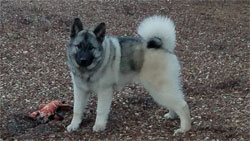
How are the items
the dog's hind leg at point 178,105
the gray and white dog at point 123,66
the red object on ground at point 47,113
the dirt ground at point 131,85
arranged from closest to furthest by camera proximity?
the gray and white dog at point 123,66 → the dog's hind leg at point 178,105 → the dirt ground at point 131,85 → the red object on ground at point 47,113

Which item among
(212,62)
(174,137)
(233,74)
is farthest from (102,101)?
(212,62)

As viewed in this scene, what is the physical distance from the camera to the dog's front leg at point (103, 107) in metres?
4.78

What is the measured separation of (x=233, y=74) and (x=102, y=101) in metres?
2.94

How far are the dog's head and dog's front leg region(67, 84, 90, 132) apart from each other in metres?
0.43

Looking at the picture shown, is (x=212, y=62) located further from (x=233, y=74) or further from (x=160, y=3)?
(x=160, y=3)

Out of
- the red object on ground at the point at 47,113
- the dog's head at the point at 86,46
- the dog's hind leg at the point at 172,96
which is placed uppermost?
the dog's head at the point at 86,46

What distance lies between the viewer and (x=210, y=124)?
4.94 metres

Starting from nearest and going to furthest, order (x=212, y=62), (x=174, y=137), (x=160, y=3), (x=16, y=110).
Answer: (x=174, y=137) → (x=16, y=110) → (x=212, y=62) → (x=160, y=3)

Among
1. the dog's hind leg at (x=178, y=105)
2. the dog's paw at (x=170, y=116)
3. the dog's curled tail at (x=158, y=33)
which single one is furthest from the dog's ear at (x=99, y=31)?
the dog's paw at (x=170, y=116)

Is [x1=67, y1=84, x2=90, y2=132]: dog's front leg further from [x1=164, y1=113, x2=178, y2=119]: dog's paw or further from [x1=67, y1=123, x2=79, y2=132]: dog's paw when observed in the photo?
[x1=164, y1=113, x2=178, y2=119]: dog's paw

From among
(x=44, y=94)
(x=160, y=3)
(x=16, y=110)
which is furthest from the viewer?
(x=160, y=3)

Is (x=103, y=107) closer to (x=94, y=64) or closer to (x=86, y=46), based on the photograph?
(x=94, y=64)

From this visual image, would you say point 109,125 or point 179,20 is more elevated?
point 179,20

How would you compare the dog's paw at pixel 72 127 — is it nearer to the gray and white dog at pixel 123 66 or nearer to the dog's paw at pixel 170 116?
the gray and white dog at pixel 123 66
